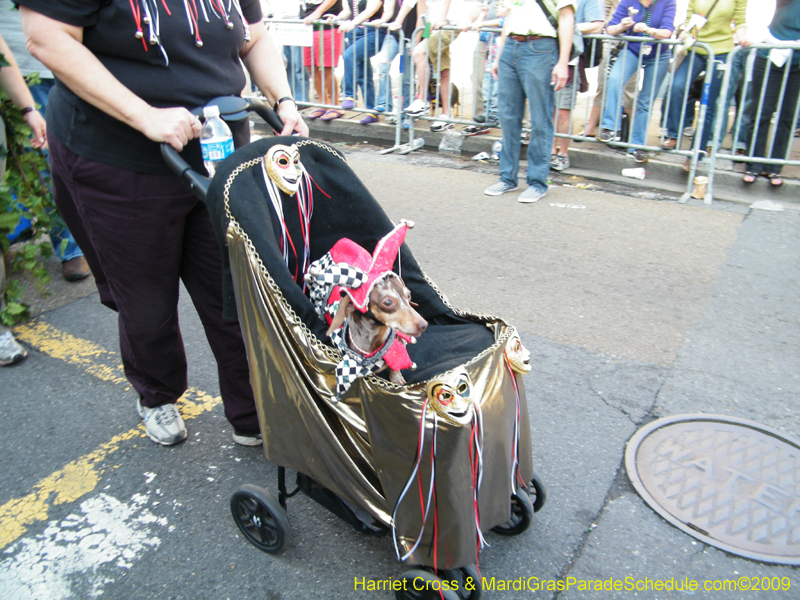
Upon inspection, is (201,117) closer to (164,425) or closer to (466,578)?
(164,425)

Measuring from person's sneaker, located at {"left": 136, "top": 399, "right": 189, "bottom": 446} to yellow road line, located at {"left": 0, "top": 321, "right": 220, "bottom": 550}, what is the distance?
148mm

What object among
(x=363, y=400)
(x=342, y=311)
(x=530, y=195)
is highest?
(x=342, y=311)

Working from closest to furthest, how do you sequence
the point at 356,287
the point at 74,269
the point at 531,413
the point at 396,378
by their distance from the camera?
the point at 356,287
the point at 396,378
the point at 531,413
the point at 74,269

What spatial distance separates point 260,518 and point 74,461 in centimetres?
111

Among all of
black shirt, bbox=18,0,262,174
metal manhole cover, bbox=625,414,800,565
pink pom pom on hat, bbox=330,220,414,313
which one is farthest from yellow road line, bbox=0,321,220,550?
metal manhole cover, bbox=625,414,800,565

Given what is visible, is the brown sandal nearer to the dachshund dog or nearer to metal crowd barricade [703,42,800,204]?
metal crowd barricade [703,42,800,204]

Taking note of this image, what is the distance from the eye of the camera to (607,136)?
6.96 metres

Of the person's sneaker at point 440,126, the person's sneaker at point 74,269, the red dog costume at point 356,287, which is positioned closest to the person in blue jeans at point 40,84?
the person's sneaker at point 74,269

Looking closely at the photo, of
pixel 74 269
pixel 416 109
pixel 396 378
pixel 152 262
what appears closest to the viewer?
pixel 396 378

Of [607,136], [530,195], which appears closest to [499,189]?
[530,195]

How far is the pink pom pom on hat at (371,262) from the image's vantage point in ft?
5.81

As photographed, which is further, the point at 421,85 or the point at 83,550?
the point at 421,85

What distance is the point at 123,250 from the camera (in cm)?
248

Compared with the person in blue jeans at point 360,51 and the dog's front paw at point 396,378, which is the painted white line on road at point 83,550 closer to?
the dog's front paw at point 396,378
